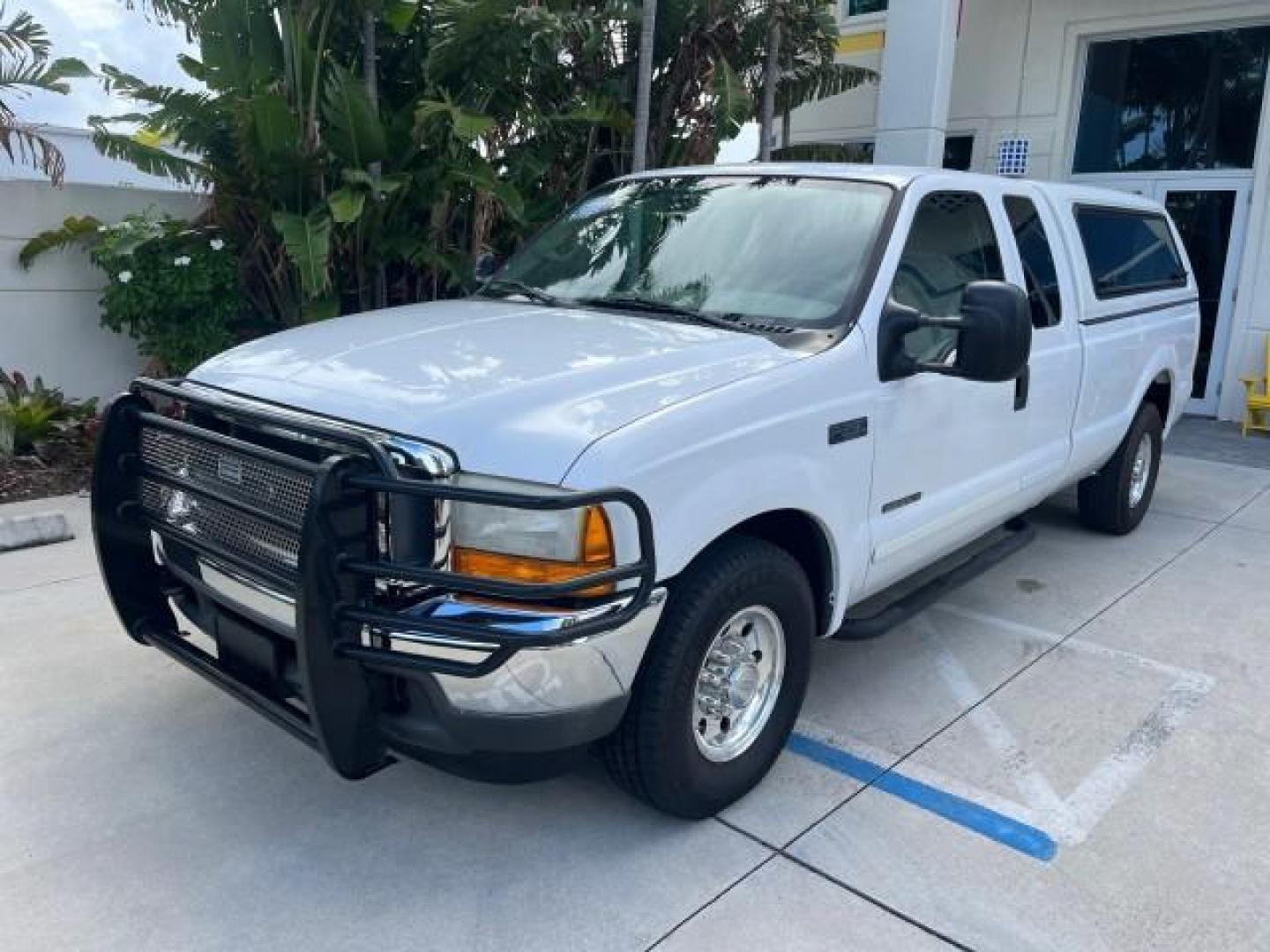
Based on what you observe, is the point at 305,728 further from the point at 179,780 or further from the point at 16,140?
the point at 16,140

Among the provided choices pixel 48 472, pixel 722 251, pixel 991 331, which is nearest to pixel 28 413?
pixel 48 472

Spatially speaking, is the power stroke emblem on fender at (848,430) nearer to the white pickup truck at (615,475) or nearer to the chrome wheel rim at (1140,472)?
the white pickup truck at (615,475)

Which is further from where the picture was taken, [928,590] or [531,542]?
[928,590]

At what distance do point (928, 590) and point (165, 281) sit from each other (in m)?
5.58

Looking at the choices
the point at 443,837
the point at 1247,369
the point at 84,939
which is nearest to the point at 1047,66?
the point at 1247,369

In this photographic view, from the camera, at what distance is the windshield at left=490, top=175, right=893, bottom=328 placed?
139 inches

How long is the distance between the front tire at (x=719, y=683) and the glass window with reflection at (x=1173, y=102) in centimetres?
958

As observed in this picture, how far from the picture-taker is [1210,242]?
10.6m

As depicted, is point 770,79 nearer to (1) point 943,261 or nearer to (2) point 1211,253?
(2) point 1211,253

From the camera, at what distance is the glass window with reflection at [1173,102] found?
33.4 ft

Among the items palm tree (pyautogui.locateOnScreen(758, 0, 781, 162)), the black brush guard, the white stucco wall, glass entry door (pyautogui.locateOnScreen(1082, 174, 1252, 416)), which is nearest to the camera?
the black brush guard

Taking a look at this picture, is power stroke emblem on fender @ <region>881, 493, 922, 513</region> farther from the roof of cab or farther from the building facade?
the building facade

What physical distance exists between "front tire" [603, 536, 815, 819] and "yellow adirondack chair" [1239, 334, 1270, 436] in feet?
27.0

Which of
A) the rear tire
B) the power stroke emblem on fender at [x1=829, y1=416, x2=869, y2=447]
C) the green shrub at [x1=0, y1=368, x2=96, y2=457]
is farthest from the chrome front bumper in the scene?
the green shrub at [x1=0, y1=368, x2=96, y2=457]
